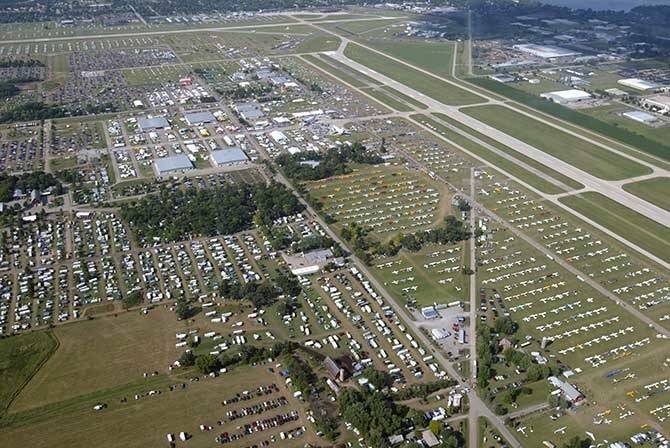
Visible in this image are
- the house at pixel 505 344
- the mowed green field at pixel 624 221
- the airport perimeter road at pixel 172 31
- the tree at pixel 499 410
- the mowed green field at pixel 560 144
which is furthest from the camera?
the airport perimeter road at pixel 172 31

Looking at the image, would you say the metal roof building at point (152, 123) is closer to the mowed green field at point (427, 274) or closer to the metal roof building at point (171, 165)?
the metal roof building at point (171, 165)

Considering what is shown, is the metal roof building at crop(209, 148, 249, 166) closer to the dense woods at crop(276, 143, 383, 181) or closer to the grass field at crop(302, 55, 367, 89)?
the dense woods at crop(276, 143, 383, 181)

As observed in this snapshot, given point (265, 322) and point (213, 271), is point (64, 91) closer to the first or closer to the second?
point (213, 271)

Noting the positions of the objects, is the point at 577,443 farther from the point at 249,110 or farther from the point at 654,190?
the point at 249,110

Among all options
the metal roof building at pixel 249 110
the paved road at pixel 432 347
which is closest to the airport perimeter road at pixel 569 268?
the paved road at pixel 432 347

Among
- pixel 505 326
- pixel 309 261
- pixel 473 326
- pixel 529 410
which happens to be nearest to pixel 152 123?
pixel 309 261

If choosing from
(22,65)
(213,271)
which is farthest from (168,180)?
(22,65)

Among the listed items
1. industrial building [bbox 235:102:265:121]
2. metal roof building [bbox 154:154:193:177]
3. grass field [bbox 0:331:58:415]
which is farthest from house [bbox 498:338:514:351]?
industrial building [bbox 235:102:265:121]
